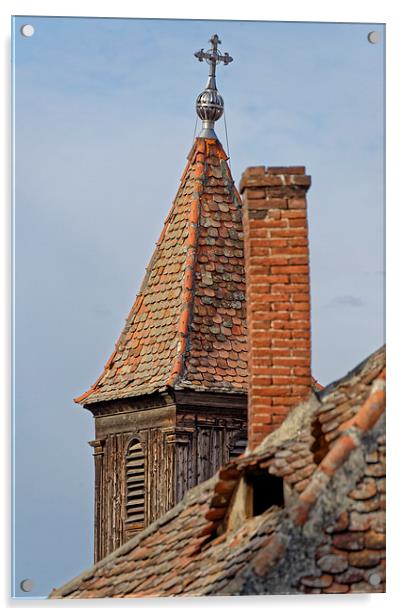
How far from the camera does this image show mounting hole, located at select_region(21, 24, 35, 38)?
12680 millimetres

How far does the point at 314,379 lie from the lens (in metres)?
12.8

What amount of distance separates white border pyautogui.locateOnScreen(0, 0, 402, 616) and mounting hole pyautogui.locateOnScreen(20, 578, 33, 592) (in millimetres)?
92

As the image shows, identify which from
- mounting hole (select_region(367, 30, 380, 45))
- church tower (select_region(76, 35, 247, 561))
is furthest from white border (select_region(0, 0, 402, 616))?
church tower (select_region(76, 35, 247, 561))

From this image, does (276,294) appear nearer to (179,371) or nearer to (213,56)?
(213,56)

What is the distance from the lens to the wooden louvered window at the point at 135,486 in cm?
1950

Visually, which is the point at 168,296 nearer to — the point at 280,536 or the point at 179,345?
the point at 179,345

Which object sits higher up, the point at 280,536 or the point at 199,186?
the point at 199,186

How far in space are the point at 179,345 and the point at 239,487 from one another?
21.6 ft

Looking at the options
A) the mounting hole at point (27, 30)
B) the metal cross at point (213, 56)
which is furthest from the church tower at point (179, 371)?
the mounting hole at point (27, 30)

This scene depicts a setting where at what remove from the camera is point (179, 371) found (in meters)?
18.9

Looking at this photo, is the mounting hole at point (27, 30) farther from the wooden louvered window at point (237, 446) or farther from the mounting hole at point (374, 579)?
the wooden louvered window at point (237, 446)

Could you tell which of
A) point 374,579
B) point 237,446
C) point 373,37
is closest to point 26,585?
point 374,579
